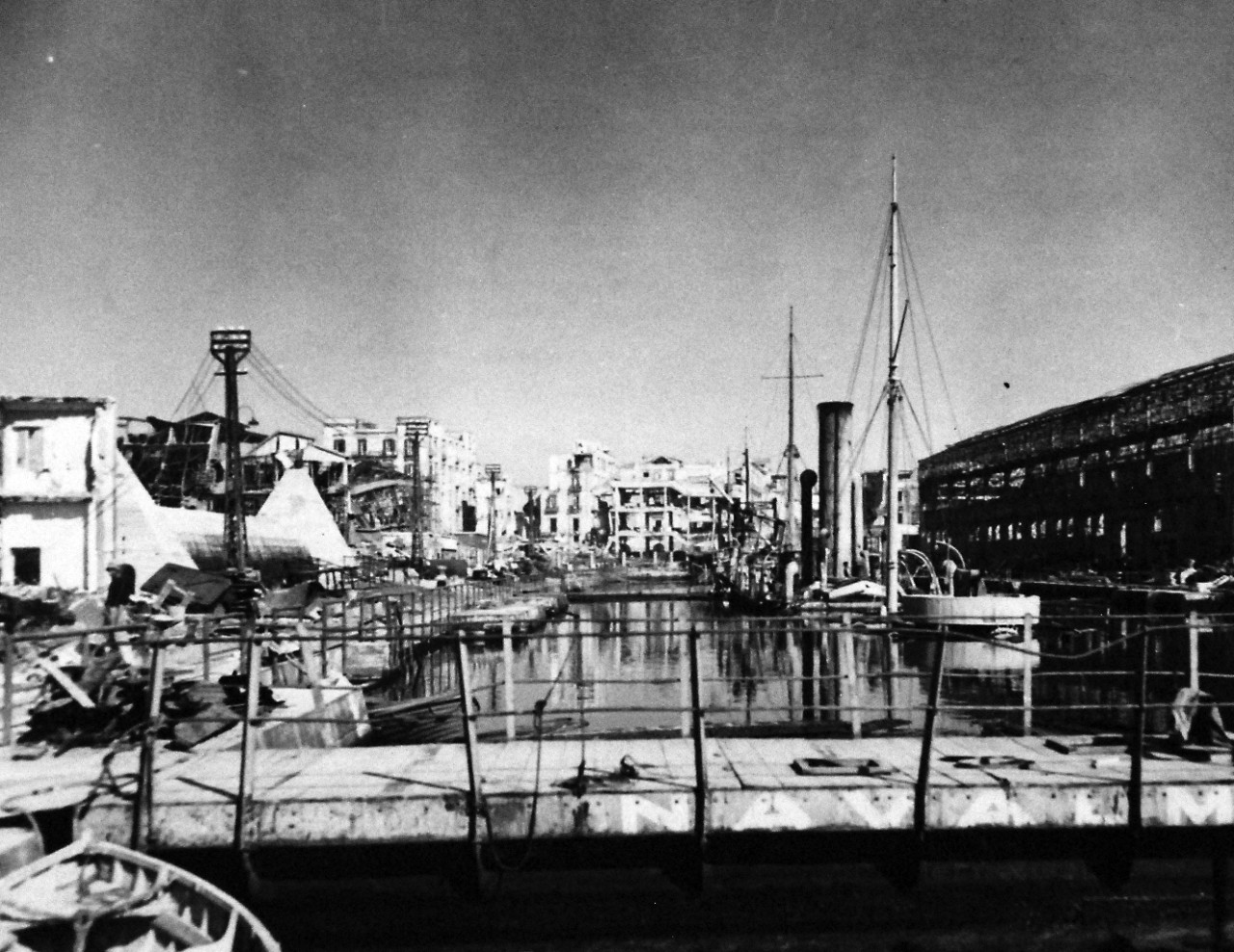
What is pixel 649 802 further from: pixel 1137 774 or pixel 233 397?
pixel 233 397

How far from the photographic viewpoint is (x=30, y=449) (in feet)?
92.8

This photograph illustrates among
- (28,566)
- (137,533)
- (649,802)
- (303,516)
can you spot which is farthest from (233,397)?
(649,802)

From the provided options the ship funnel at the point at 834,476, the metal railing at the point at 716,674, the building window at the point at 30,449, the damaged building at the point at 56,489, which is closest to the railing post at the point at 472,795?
the metal railing at the point at 716,674

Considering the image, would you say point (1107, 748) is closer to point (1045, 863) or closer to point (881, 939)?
point (1045, 863)

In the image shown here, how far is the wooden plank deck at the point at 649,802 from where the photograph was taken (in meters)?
7.91

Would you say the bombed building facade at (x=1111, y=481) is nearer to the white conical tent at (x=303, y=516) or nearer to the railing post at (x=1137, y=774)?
the railing post at (x=1137, y=774)

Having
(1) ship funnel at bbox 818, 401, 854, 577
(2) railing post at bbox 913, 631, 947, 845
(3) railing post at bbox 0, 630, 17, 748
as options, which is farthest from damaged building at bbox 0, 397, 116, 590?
(1) ship funnel at bbox 818, 401, 854, 577

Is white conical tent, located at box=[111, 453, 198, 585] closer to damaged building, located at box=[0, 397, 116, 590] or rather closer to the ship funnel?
damaged building, located at box=[0, 397, 116, 590]

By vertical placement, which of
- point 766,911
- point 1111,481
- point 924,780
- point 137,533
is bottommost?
point 766,911

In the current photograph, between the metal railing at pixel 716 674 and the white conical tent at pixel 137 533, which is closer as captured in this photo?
the metal railing at pixel 716 674

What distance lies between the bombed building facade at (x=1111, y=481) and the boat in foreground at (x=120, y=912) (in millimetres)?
44011

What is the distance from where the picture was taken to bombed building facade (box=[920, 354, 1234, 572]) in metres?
41.8

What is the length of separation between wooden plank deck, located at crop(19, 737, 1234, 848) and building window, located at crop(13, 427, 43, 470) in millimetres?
23241

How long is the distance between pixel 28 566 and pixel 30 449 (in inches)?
146
